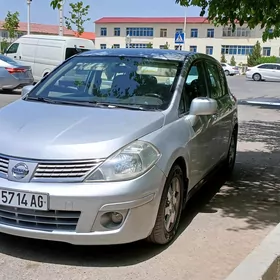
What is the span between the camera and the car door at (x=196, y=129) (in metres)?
4.60

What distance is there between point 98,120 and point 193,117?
42.5 inches

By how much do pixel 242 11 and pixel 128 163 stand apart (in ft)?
10.7

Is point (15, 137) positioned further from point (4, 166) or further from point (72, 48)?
point (72, 48)

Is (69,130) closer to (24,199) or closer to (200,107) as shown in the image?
(24,199)

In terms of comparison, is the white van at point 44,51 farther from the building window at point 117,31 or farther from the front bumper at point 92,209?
the building window at point 117,31

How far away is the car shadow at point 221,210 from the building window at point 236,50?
2623 inches

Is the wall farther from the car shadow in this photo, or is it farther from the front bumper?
the front bumper

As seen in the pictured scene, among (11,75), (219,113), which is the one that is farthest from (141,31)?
(219,113)

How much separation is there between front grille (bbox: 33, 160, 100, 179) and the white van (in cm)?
1589

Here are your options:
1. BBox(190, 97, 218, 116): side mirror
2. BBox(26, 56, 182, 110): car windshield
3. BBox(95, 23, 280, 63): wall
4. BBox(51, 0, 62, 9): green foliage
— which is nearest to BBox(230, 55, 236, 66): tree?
BBox(95, 23, 280, 63): wall

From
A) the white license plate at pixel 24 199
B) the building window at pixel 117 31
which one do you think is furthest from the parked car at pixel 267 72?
the building window at pixel 117 31

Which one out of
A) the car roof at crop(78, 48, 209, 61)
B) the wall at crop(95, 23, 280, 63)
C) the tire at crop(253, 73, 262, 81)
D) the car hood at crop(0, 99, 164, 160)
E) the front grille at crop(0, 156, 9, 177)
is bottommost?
the tire at crop(253, 73, 262, 81)

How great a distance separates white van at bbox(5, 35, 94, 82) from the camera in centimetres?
1947

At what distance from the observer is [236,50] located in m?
74.2
